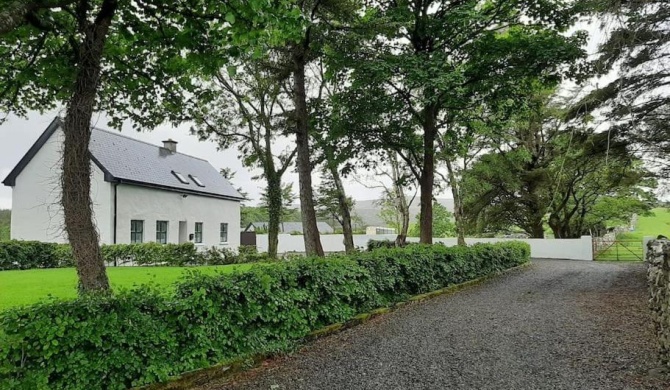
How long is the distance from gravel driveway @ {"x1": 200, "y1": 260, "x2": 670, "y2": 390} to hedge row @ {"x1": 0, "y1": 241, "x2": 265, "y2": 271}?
11711mm

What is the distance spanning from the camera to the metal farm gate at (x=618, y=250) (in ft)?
74.4

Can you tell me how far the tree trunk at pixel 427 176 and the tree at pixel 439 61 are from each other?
31 millimetres

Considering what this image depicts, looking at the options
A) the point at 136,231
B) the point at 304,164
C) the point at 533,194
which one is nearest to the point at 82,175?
the point at 304,164

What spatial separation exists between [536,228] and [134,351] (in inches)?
1028

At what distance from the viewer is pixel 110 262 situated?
16.2m

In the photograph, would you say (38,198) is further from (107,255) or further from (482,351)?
(482,351)

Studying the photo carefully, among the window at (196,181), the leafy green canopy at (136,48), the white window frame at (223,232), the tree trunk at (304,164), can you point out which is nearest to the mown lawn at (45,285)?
the tree trunk at (304,164)

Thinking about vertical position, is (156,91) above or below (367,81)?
below

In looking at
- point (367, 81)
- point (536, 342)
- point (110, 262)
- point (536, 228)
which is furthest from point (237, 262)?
point (536, 228)

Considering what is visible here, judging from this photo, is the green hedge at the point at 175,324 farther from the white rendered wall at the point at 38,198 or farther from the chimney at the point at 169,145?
the chimney at the point at 169,145

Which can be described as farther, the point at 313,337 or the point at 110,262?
the point at 110,262

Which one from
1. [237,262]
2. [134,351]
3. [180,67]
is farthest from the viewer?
[237,262]

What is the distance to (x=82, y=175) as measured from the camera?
513cm

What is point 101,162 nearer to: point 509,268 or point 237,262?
point 237,262
